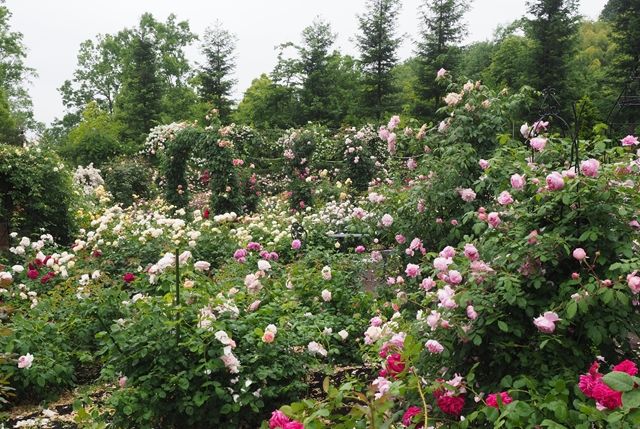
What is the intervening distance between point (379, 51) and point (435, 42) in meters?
2.49

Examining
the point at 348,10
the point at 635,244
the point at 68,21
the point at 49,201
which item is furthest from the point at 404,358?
the point at 68,21

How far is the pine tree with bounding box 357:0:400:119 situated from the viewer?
23.8m

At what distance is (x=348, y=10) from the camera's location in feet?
83.0

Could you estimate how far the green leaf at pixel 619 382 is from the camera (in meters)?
1.01

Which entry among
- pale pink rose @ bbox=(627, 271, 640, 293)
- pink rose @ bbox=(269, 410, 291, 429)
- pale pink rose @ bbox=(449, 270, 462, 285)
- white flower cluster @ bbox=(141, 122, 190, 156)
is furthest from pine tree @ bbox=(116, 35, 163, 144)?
pink rose @ bbox=(269, 410, 291, 429)

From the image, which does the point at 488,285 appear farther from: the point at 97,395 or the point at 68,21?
the point at 68,21

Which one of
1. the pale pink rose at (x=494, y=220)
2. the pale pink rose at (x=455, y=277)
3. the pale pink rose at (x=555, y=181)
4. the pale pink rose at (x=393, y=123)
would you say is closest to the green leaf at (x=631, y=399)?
the pale pink rose at (x=455, y=277)

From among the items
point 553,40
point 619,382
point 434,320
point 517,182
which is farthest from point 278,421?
point 553,40

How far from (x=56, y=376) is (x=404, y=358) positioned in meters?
3.17

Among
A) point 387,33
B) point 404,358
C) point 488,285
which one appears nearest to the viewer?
→ point 404,358

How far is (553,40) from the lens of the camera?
21547 mm

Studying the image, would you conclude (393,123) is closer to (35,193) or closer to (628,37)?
(35,193)

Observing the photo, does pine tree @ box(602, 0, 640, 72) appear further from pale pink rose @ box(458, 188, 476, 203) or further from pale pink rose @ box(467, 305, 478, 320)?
pale pink rose @ box(467, 305, 478, 320)

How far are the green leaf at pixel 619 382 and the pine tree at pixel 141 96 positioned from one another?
24087mm
